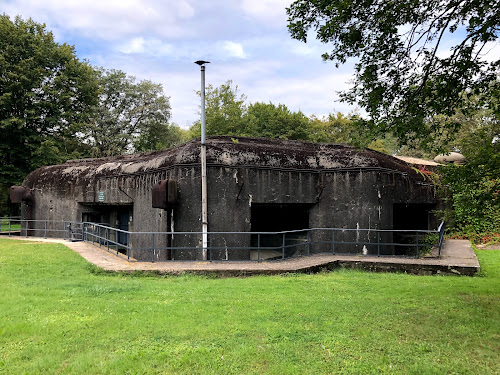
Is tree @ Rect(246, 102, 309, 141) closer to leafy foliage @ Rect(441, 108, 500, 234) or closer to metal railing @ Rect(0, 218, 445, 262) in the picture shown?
metal railing @ Rect(0, 218, 445, 262)

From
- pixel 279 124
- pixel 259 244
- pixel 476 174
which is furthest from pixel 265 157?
pixel 279 124

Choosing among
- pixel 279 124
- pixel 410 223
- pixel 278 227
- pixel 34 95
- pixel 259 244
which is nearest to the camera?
pixel 259 244

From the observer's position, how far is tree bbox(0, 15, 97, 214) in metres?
21.3

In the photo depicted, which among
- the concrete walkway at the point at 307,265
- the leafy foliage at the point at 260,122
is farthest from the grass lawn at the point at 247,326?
the leafy foliage at the point at 260,122

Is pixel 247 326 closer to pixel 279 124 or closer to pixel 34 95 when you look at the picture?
pixel 34 95

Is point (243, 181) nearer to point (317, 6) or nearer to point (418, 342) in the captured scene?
point (317, 6)

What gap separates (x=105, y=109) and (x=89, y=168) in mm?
19574

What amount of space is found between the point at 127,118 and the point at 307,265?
30.3 metres

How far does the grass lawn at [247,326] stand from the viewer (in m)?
3.79

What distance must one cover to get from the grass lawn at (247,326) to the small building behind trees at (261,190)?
292 centimetres

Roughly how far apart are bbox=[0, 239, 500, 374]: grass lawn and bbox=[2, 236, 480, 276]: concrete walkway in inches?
34.9

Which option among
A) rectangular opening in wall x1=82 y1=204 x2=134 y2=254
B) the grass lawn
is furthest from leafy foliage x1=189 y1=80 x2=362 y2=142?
the grass lawn

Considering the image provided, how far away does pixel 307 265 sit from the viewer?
8.96 m

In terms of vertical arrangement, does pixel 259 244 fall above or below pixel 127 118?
below
